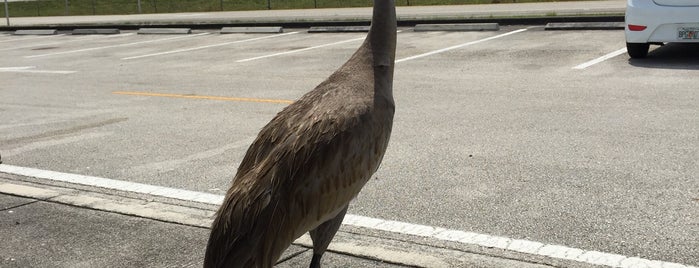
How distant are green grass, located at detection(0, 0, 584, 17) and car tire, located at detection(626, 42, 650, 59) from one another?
1524 centimetres

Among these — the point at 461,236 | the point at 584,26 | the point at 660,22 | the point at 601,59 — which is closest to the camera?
the point at 461,236

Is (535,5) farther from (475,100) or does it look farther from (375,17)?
(375,17)

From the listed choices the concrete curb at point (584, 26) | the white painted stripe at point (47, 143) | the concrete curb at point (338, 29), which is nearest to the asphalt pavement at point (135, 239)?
the white painted stripe at point (47, 143)

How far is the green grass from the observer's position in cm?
2947

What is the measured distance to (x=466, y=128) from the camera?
8094mm

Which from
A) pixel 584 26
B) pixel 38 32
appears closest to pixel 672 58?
pixel 584 26

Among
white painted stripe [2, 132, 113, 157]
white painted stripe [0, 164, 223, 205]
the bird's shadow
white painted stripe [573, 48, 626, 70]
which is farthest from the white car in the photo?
white painted stripe [0, 164, 223, 205]

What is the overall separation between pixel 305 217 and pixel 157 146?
5.12 metres

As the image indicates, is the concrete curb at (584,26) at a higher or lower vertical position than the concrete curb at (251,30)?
higher

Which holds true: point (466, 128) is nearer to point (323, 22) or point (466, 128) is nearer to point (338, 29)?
point (338, 29)

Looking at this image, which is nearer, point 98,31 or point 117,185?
point 117,185

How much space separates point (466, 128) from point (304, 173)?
513cm

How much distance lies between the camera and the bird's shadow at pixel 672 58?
1129 centimetres

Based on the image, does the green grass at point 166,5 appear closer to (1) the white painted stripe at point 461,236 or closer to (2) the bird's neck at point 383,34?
(1) the white painted stripe at point 461,236
